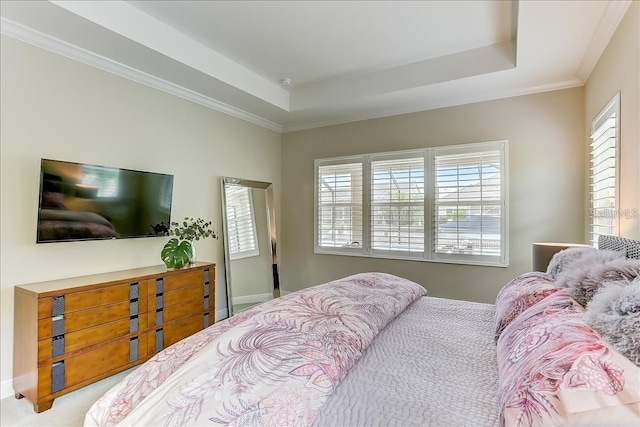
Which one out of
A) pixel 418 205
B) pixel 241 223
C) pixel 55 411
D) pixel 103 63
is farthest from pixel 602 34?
pixel 55 411

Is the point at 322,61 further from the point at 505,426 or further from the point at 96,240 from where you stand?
the point at 505,426

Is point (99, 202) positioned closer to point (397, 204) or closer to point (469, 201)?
point (397, 204)

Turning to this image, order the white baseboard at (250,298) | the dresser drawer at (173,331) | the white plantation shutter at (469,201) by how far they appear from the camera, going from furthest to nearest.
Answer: the white baseboard at (250,298), the white plantation shutter at (469,201), the dresser drawer at (173,331)

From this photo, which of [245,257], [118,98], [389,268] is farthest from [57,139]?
[389,268]

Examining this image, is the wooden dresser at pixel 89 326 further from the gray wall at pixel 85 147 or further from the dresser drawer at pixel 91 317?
the gray wall at pixel 85 147

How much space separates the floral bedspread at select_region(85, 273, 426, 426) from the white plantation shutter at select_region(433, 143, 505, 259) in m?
2.53

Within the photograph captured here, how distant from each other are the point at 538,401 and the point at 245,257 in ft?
12.4

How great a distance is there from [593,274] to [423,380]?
0.75 metres

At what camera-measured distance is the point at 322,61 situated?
11.2 feet

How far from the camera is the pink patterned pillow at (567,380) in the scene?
2.19 ft

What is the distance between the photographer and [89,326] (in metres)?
2.36

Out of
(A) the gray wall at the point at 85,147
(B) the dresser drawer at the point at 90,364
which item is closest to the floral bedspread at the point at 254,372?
(B) the dresser drawer at the point at 90,364

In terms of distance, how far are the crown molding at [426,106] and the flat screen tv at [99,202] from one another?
7.17ft

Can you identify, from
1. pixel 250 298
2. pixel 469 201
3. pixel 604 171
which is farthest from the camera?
pixel 250 298
